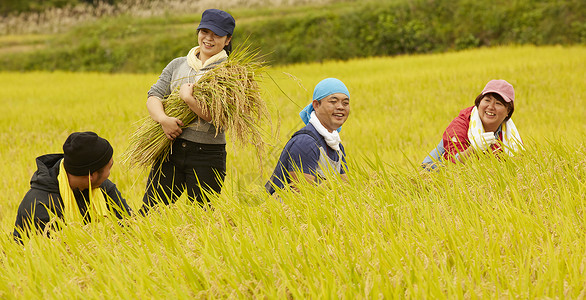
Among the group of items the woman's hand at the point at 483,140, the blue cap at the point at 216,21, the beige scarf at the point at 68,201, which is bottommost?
the beige scarf at the point at 68,201

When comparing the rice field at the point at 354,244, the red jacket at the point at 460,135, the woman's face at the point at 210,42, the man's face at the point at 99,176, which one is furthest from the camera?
the red jacket at the point at 460,135

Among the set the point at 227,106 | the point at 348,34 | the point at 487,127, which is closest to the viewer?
the point at 227,106

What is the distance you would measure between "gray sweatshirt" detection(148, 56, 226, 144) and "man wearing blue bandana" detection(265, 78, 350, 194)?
0.43 meters

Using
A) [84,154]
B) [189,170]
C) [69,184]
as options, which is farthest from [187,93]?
[69,184]

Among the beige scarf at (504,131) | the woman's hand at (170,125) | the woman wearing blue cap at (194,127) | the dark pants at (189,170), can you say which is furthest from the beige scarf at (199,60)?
the beige scarf at (504,131)

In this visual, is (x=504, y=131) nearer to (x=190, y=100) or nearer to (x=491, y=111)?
(x=491, y=111)

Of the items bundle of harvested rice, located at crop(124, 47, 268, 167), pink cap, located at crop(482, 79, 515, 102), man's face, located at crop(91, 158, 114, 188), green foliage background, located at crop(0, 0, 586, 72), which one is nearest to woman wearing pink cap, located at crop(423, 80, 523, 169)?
pink cap, located at crop(482, 79, 515, 102)

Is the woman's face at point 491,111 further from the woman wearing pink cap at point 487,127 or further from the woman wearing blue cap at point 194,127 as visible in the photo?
the woman wearing blue cap at point 194,127

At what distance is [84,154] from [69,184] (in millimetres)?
225

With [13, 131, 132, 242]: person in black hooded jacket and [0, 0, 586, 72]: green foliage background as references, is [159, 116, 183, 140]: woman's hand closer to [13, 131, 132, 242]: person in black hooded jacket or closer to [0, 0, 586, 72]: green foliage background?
[13, 131, 132, 242]: person in black hooded jacket

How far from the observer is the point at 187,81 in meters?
3.04

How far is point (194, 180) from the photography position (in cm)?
312

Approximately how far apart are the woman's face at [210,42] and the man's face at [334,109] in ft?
2.12

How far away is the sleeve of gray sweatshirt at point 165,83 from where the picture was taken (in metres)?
3.13
